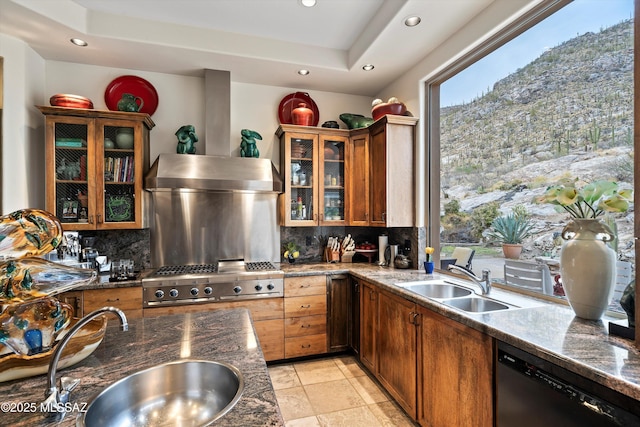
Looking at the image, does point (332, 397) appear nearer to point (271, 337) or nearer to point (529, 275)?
point (271, 337)

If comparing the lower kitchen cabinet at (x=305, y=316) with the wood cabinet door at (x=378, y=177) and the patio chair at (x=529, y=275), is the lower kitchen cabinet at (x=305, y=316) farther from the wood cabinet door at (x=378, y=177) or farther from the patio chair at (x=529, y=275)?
the patio chair at (x=529, y=275)

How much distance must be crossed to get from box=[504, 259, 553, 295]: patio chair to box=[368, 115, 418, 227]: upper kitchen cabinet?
1095 millimetres

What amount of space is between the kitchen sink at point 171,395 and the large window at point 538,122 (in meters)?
2.05

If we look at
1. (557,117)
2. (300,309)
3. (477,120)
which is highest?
(477,120)

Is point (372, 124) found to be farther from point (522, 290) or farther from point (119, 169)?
point (119, 169)

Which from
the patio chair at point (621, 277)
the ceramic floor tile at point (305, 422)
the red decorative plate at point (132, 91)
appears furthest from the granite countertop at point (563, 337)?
the red decorative plate at point (132, 91)

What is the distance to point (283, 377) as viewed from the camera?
2.83 m

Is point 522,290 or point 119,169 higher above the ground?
point 119,169

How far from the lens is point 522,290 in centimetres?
215

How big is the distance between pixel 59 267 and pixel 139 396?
0.51 metres

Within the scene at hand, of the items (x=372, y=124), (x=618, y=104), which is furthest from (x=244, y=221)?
(x=618, y=104)

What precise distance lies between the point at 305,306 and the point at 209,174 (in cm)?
161

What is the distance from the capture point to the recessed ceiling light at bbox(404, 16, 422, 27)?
241cm

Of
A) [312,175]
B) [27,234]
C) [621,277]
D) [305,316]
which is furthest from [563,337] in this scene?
[312,175]
